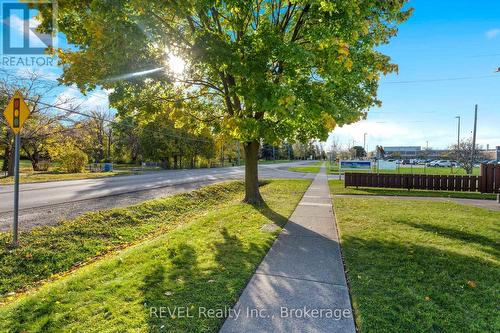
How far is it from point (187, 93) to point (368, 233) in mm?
8812

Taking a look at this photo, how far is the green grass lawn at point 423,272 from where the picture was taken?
10.8 feet

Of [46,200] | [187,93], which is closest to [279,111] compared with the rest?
[187,93]

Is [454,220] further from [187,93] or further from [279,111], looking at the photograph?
[187,93]

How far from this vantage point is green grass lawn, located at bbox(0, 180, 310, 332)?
3246mm

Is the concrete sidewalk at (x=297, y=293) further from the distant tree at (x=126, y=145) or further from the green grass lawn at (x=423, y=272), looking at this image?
the distant tree at (x=126, y=145)

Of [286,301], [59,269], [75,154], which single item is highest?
Answer: [75,154]

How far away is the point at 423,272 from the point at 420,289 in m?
0.74

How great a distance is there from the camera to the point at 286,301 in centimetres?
367

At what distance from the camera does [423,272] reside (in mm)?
4668

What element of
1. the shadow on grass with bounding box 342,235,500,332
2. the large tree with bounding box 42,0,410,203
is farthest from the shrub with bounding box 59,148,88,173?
the shadow on grass with bounding box 342,235,500,332

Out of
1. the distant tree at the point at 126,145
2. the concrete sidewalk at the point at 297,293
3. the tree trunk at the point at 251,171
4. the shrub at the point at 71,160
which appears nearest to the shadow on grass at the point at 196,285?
the concrete sidewalk at the point at 297,293

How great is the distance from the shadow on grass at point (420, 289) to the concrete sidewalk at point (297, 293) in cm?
22

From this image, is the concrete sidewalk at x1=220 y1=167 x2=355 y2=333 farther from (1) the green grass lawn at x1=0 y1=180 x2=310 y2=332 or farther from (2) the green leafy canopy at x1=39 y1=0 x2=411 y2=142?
(2) the green leafy canopy at x1=39 y1=0 x2=411 y2=142

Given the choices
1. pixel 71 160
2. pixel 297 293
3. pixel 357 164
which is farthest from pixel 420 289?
pixel 71 160
